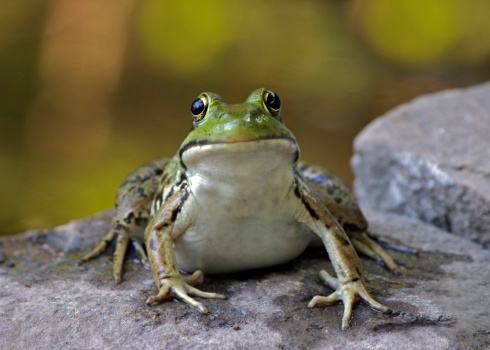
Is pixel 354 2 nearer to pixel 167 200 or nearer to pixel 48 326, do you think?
pixel 167 200

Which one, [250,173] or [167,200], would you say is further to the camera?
[167,200]

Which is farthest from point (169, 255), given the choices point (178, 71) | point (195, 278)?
point (178, 71)

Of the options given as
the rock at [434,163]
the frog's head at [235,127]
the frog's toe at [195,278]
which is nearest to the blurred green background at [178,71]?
the rock at [434,163]

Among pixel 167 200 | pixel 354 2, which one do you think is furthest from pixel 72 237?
pixel 354 2

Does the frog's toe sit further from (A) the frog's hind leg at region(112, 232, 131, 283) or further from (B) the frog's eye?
(B) the frog's eye

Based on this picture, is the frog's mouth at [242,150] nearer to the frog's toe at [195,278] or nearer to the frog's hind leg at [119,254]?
the frog's toe at [195,278]
